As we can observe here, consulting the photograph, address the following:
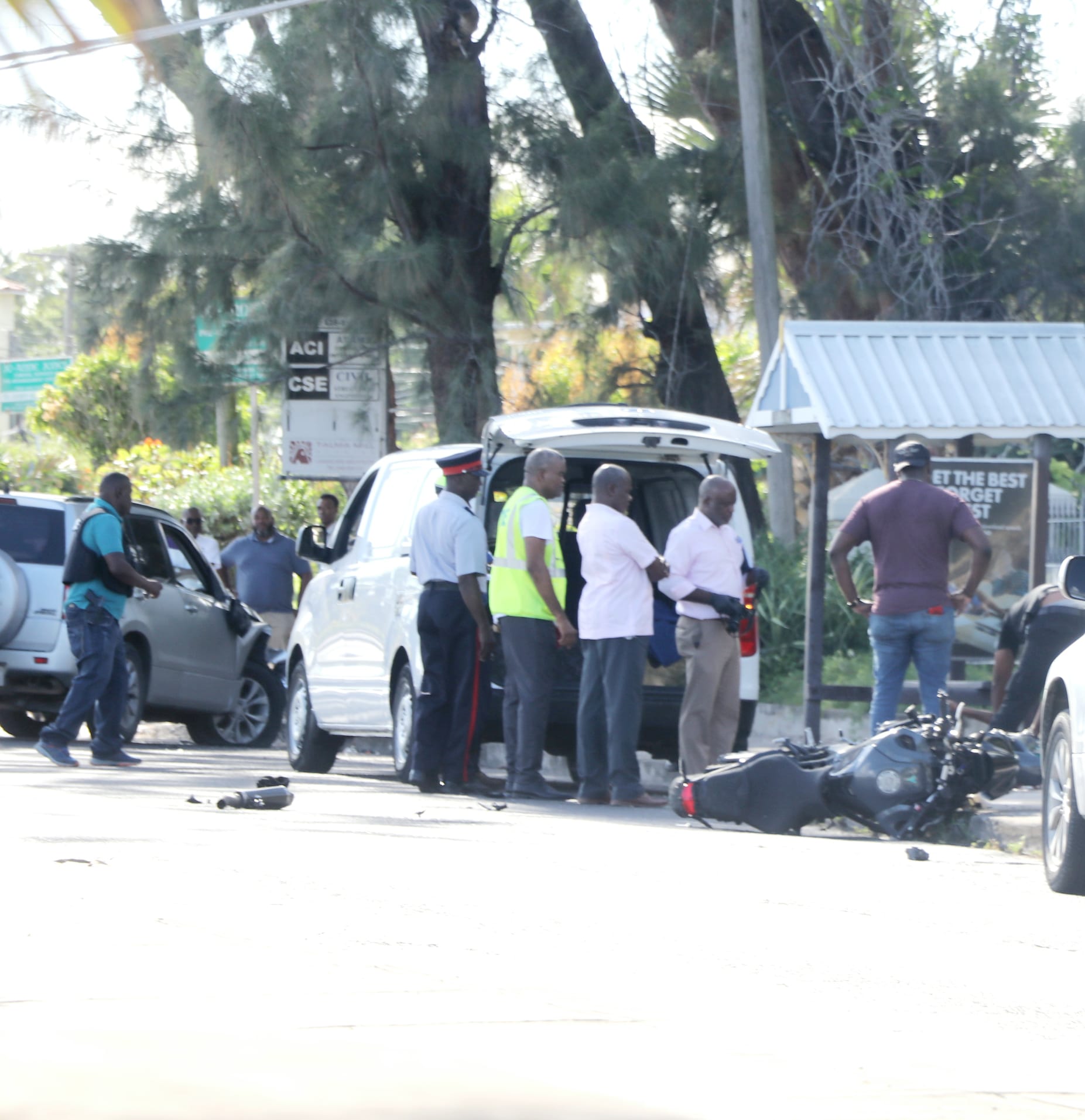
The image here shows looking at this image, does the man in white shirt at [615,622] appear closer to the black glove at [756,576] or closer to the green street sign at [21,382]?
the black glove at [756,576]

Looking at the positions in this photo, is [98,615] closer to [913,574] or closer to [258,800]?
[258,800]

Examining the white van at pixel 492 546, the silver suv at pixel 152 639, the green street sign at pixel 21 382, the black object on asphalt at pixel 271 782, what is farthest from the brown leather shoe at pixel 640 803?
the green street sign at pixel 21 382

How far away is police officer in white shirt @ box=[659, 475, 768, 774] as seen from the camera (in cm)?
1001

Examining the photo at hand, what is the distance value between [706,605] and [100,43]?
25.7ft

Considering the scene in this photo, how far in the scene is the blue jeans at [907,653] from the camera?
32.2ft

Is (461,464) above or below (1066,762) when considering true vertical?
above

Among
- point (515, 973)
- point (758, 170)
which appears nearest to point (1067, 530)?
point (758, 170)

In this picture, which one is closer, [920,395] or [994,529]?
[920,395]

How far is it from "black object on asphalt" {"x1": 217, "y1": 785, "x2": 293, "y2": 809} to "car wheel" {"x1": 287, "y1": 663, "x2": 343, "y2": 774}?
328cm

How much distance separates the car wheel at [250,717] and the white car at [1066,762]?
8840 mm

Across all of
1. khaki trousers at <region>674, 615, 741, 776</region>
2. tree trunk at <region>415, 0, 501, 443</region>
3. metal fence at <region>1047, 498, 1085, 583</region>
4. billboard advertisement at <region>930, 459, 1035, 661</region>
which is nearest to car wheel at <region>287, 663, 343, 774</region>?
khaki trousers at <region>674, 615, 741, 776</region>

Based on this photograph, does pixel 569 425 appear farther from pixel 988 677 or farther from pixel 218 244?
pixel 218 244

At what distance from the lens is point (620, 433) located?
33.2 ft

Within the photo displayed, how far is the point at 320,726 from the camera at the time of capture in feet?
40.0
